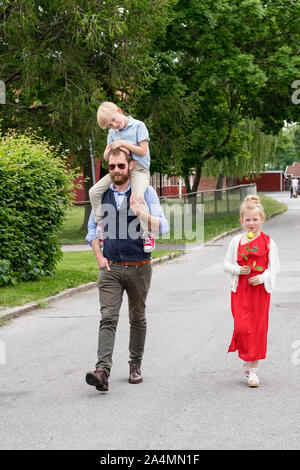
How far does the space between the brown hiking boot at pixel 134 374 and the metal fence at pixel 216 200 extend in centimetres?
1718

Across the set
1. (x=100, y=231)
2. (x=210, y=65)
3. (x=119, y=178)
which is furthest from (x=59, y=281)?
(x=210, y=65)

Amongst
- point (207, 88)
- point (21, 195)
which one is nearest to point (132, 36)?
point (207, 88)

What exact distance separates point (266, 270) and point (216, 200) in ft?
80.1

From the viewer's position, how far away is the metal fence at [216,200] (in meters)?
25.6

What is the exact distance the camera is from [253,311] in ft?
19.3

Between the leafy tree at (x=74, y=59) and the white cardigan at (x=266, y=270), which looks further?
the leafy tree at (x=74, y=59)

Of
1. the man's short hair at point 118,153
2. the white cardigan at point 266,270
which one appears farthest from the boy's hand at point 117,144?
the white cardigan at point 266,270

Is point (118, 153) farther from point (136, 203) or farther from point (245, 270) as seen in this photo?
point (245, 270)

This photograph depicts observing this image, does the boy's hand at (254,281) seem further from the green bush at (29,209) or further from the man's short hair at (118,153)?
the green bush at (29,209)

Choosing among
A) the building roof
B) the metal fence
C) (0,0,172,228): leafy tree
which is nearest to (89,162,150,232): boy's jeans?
(0,0,172,228): leafy tree

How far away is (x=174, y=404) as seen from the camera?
5391 mm

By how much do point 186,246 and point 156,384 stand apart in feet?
48.3

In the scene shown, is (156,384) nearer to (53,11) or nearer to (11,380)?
(11,380)

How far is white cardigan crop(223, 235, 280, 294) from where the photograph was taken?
580 centimetres
